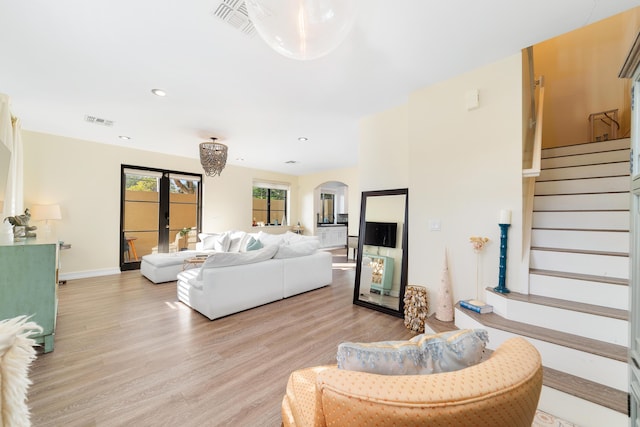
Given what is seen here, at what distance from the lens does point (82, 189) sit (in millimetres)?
4680

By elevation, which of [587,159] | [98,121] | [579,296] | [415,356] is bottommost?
[579,296]

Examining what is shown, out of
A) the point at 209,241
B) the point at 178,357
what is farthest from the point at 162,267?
the point at 178,357

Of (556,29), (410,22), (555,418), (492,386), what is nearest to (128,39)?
(410,22)

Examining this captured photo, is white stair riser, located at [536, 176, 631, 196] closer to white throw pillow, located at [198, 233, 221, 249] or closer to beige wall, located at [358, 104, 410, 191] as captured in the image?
beige wall, located at [358, 104, 410, 191]

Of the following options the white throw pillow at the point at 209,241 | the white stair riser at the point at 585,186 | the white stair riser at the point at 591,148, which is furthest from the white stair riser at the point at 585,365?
the white throw pillow at the point at 209,241

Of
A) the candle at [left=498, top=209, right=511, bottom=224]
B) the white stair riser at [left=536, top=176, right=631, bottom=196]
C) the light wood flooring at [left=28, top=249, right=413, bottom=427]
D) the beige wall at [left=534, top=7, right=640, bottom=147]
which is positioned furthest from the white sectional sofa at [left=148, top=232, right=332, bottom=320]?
the beige wall at [left=534, top=7, right=640, bottom=147]

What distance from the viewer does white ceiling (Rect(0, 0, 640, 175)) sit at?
1.75 meters

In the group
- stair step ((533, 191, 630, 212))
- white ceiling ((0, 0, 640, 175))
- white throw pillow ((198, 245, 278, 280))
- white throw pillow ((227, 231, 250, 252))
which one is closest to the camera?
white ceiling ((0, 0, 640, 175))

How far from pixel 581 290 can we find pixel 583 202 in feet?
3.64

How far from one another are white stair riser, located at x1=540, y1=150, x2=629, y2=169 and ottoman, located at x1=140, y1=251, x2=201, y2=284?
5.96m

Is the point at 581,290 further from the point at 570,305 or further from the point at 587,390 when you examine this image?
the point at 587,390

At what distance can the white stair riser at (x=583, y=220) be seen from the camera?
2174 mm

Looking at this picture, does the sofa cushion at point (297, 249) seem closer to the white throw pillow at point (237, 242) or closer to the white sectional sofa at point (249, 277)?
the white sectional sofa at point (249, 277)

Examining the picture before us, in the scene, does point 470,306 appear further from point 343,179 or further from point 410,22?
point 343,179
